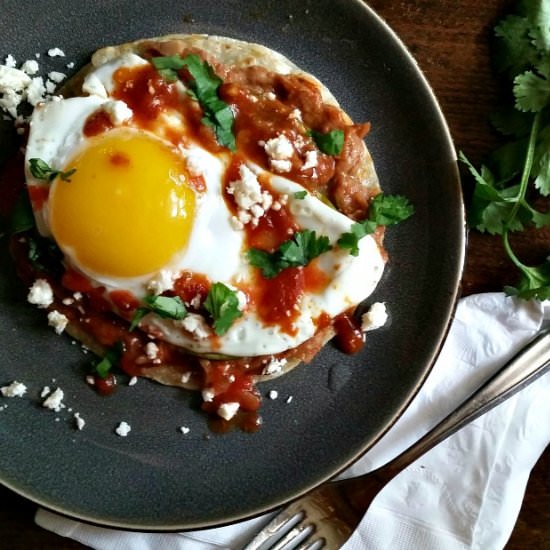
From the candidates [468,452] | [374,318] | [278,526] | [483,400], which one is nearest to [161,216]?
[374,318]

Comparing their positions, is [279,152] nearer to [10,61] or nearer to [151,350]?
[151,350]

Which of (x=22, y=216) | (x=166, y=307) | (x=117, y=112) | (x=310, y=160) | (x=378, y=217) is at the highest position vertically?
(x=117, y=112)

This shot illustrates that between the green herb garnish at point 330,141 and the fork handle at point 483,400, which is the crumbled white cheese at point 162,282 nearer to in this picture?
the green herb garnish at point 330,141

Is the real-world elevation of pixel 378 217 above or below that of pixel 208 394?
above

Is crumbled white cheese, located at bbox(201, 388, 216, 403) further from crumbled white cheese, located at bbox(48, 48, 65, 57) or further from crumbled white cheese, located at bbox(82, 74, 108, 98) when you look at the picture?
crumbled white cheese, located at bbox(48, 48, 65, 57)

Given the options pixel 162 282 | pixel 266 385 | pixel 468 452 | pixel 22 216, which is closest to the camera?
pixel 162 282

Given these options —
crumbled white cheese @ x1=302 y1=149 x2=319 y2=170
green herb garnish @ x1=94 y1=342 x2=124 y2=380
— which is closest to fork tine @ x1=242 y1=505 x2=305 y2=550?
green herb garnish @ x1=94 y1=342 x2=124 y2=380

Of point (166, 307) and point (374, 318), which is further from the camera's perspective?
point (374, 318)
